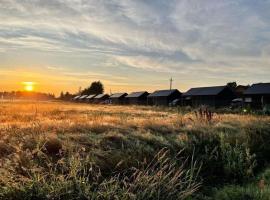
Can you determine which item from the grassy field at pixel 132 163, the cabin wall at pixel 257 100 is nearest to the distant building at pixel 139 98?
the cabin wall at pixel 257 100

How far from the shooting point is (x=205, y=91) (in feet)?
218

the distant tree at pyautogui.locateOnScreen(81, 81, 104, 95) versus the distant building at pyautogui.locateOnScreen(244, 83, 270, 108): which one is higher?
the distant tree at pyautogui.locateOnScreen(81, 81, 104, 95)

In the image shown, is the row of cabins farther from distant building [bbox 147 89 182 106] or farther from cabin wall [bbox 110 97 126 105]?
cabin wall [bbox 110 97 126 105]

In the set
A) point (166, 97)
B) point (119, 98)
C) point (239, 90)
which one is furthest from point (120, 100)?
point (239, 90)

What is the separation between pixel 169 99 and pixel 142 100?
1472cm

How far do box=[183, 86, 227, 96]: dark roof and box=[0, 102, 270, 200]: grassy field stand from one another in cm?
4799

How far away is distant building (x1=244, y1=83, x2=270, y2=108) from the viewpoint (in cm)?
5288

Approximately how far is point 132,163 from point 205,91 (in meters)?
58.7

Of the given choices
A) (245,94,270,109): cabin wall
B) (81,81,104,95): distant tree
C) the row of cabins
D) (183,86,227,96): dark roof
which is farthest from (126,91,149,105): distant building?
(81,81,104,95): distant tree

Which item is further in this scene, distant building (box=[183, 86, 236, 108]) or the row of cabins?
distant building (box=[183, 86, 236, 108])

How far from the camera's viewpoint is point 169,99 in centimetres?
7938

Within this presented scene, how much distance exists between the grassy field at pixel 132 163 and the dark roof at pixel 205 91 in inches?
1890

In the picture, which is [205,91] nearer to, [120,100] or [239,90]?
[239,90]

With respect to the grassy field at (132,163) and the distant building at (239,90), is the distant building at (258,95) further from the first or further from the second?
the grassy field at (132,163)
